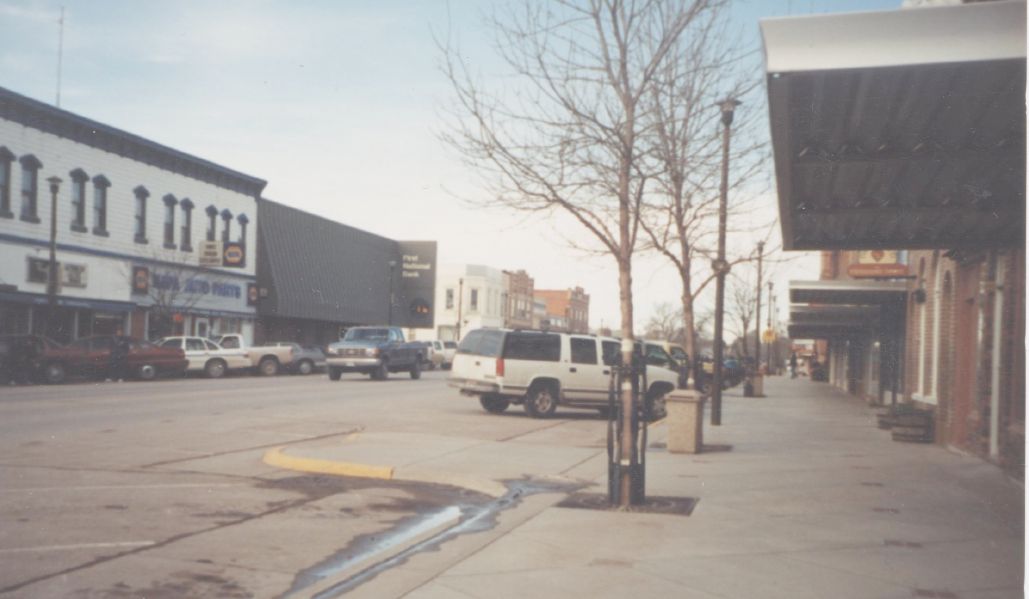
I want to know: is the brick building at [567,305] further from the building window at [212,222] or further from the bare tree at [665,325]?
the building window at [212,222]

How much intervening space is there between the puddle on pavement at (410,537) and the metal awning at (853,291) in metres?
13.4

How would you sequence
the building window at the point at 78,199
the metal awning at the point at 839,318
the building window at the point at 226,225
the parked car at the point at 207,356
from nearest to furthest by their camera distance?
1. the metal awning at the point at 839,318
2. the parked car at the point at 207,356
3. the building window at the point at 78,199
4. the building window at the point at 226,225

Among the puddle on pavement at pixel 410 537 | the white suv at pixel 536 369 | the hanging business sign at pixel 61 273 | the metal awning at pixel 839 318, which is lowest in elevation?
the puddle on pavement at pixel 410 537

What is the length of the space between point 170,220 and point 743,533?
40279mm

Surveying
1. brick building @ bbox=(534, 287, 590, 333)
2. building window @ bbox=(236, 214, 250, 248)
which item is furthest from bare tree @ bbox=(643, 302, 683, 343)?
building window @ bbox=(236, 214, 250, 248)

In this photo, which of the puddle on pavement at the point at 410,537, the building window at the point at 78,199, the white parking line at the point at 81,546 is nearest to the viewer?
the puddle on pavement at the point at 410,537

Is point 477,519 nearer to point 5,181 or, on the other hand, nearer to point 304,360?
point 5,181

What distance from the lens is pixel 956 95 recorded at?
6.74m

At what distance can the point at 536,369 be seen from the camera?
22141 mm

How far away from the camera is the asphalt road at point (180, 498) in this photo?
22.3 ft

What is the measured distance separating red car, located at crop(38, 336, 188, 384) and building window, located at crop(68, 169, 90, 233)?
634 centimetres

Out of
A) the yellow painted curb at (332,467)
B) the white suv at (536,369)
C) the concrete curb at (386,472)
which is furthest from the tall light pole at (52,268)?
the concrete curb at (386,472)

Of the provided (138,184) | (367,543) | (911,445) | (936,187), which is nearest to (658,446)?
(911,445)

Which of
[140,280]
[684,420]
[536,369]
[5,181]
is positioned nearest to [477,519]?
[684,420]
